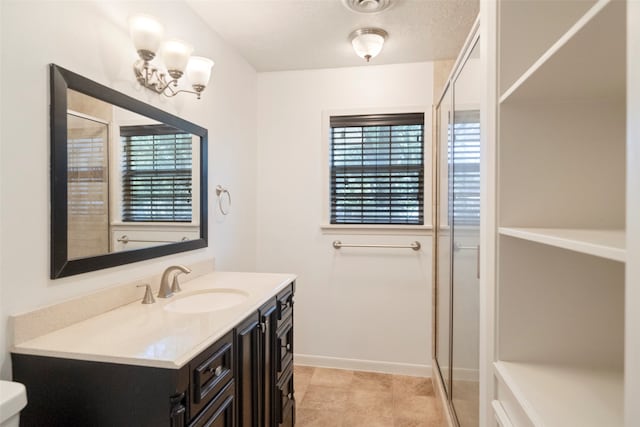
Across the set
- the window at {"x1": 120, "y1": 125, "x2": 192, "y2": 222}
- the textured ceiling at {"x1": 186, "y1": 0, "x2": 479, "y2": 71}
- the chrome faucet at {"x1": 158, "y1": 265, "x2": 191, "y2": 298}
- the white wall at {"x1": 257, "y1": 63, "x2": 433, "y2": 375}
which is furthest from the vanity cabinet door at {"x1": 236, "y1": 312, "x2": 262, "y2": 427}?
the textured ceiling at {"x1": 186, "y1": 0, "x2": 479, "y2": 71}

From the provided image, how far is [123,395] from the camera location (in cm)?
96

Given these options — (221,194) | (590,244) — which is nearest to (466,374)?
(590,244)

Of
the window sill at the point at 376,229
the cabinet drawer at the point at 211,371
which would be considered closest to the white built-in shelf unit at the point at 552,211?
the cabinet drawer at the point at 211,371

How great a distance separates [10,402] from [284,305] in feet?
3.78

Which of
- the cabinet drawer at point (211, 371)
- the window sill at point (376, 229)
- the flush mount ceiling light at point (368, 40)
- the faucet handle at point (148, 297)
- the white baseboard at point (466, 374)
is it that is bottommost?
the white baseboard at point (466, 374)

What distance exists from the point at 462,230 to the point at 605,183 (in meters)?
0.81

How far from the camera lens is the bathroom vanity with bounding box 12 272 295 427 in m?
0.95

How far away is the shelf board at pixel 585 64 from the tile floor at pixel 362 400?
201cm

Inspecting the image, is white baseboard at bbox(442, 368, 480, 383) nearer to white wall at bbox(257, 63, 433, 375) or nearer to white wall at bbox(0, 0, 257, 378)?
white wall at bbox(257, 63, 433, 375)

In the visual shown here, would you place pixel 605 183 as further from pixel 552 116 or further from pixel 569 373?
pixel 569 373

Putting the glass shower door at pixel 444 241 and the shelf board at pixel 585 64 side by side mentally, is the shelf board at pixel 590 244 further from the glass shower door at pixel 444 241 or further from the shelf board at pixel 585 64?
the glass shower door at pixel 444 241

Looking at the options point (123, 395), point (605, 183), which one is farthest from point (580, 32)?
point (123, 395)

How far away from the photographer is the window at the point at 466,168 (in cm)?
142

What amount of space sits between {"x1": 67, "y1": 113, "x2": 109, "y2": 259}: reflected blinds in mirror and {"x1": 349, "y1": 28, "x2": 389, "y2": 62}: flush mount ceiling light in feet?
5.08
